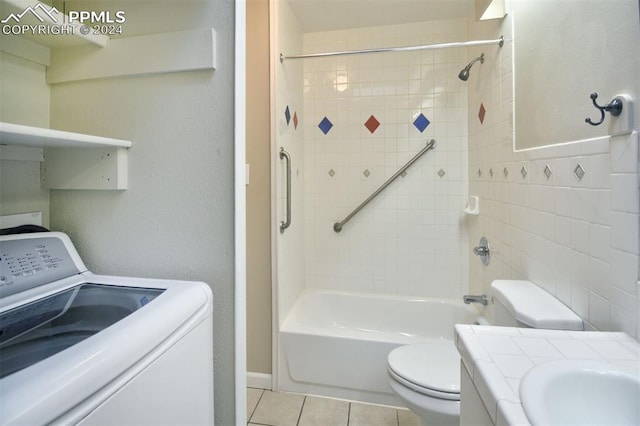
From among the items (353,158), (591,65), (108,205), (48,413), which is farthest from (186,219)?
(353,158)

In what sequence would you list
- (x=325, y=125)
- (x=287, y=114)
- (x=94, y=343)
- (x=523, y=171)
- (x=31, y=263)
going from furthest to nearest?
(x=325, y=125)
(x=287, y=114)
(x=523, y=171)
(x=31, y=263)
(x=94, y=343)

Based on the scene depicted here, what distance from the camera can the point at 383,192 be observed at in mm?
2352

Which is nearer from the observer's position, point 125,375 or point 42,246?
point 125,375

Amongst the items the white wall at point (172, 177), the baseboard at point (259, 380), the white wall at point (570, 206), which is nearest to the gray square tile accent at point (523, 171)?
the white wall at point (570, 206)

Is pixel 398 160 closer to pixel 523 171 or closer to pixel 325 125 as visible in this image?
pixel 325 125

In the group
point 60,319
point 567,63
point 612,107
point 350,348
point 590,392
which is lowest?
point 350,348

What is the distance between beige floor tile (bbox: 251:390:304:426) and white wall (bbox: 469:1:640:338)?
1307 millimetres

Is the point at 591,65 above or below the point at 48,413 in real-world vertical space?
above

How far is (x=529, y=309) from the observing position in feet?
3.43

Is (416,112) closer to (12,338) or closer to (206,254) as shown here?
(206,254)

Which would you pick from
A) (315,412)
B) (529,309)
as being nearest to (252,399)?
(315,412)

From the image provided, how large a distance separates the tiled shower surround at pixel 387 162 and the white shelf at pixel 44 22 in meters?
1.62

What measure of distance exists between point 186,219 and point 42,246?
38 cm

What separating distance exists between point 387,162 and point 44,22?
195cm
